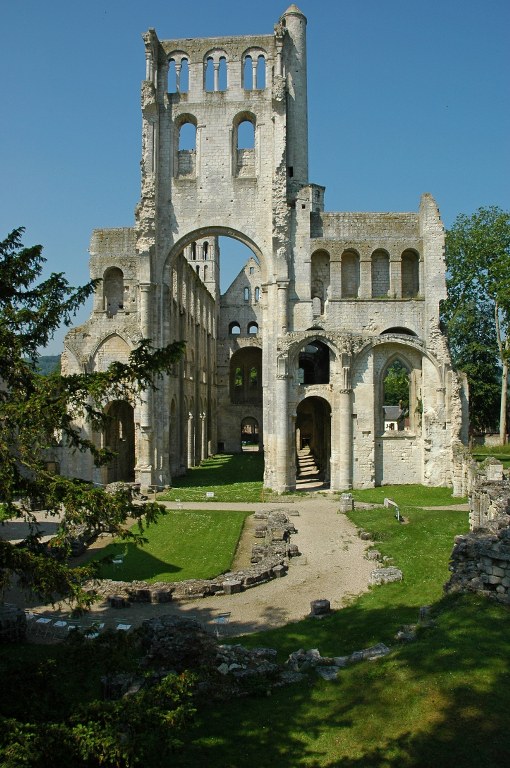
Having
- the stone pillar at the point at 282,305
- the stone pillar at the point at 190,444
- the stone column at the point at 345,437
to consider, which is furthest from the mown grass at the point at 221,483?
the stone pillar at the point at 282,305

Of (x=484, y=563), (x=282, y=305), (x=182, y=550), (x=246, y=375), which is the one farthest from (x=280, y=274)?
(x=246, y=375)

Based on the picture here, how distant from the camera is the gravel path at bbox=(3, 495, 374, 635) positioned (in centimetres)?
1316

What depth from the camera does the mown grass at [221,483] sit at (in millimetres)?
27459

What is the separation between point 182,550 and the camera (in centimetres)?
1859

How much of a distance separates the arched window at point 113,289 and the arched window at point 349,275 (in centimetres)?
1159

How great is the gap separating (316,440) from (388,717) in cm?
3398

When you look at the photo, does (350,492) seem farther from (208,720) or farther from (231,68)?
(231,68)

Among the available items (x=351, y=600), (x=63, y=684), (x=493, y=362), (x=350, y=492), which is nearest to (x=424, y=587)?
(x=351, y=600)

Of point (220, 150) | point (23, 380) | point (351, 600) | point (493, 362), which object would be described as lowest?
point (351, 600)

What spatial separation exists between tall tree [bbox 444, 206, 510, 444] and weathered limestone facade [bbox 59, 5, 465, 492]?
513 inches

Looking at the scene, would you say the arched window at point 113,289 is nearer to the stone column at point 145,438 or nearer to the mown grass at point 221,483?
the stone column at point 145,438

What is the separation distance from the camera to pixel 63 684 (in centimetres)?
886

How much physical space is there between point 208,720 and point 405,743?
2752mm

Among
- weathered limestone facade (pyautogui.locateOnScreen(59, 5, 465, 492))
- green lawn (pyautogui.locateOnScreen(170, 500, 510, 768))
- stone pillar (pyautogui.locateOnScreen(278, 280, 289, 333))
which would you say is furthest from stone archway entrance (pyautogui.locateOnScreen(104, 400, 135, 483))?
green lawn (pyautogui.locateOnScreen(170, 500, 510, 768))
